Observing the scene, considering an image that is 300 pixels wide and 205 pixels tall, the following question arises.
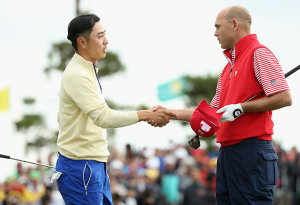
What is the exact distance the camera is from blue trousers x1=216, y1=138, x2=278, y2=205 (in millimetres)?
4547

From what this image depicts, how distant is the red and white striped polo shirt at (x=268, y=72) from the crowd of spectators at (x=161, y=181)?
7713 millimetres

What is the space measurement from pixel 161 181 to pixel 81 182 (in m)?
9.42

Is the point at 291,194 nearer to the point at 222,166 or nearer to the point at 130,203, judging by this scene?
the point at 130,203

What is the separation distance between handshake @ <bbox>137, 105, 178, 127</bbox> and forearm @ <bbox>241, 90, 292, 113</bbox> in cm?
88

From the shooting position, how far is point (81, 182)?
4.74 m

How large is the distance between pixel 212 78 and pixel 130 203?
52217 millimetres

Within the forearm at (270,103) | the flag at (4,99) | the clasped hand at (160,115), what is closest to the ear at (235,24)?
the forearm at (270,103)

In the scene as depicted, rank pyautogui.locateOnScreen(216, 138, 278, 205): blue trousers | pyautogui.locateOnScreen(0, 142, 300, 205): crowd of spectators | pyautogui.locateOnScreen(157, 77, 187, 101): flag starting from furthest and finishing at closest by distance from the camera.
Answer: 1. pyautogui.locateOnScreen(157, 77, 187, 101): flag
2. pyautogui.locateOnScreen(0, 142, 300, 205): crowd of spectators
3. pyautogui.locateOnScreen(216, 138, 278, 205): blue trousers

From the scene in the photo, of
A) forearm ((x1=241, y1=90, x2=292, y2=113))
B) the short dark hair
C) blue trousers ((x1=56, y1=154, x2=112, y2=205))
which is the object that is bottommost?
blue trousers ((x1=56, y1=154, x2=112, y2=205))

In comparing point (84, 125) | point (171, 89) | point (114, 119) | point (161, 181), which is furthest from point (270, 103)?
point (171, 89)

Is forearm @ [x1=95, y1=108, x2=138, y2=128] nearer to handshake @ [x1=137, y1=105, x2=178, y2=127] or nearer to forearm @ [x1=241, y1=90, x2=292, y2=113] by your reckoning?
handshake @ [x1=137, y1=105, x2=178, y2=127]

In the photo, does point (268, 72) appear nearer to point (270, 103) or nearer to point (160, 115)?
point (270, 103)

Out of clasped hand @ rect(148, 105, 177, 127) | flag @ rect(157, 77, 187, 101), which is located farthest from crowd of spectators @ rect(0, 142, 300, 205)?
clasped hand @ rect(148, 105, 177, 127)

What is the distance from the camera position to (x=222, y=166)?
4.86 meters
